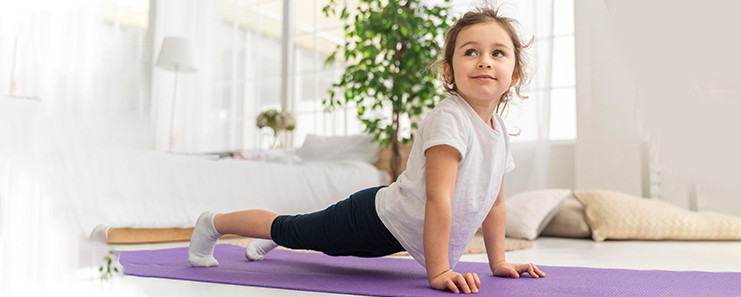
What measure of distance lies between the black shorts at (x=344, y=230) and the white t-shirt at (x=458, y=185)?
0.03 meters

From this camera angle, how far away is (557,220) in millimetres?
2820

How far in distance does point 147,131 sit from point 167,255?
3.16m

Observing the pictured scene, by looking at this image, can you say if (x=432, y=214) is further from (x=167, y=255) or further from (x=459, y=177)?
(x=167, y=255)

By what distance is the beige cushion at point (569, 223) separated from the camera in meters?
2.74

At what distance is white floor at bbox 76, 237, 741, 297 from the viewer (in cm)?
103

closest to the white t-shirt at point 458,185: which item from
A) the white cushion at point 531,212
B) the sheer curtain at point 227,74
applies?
the white cushion at point 531,212

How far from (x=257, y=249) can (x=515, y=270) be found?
696 millimetres

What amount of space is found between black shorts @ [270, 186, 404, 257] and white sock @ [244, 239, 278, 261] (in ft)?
0.89

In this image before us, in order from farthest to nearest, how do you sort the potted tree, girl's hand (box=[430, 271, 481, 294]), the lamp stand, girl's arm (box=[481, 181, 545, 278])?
the lamp stand < the potted tree < girl's arm (box=[481, 181, 545, 278]) < girl's hand (box=[430, 271, 481, 294])

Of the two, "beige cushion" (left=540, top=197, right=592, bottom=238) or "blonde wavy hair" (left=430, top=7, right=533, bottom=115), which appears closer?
"blonde wavy hair" (left=430, top=7, right=533, bottom=115)

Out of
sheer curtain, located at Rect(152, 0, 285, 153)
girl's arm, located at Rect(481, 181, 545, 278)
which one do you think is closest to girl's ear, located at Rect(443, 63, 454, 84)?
girl's arm, located at Rect(481, 181, 545, 278)

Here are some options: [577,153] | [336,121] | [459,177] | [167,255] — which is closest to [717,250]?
[577,153]

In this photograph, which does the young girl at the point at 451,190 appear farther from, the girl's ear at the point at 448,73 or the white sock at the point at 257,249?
the white sock at the point at 257,249

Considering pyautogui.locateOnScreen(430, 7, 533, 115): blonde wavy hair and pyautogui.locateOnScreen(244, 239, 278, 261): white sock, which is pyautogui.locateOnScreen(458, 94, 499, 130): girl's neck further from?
pyautogui.locateOnScreen(244, 239, 278, 261): white sock
